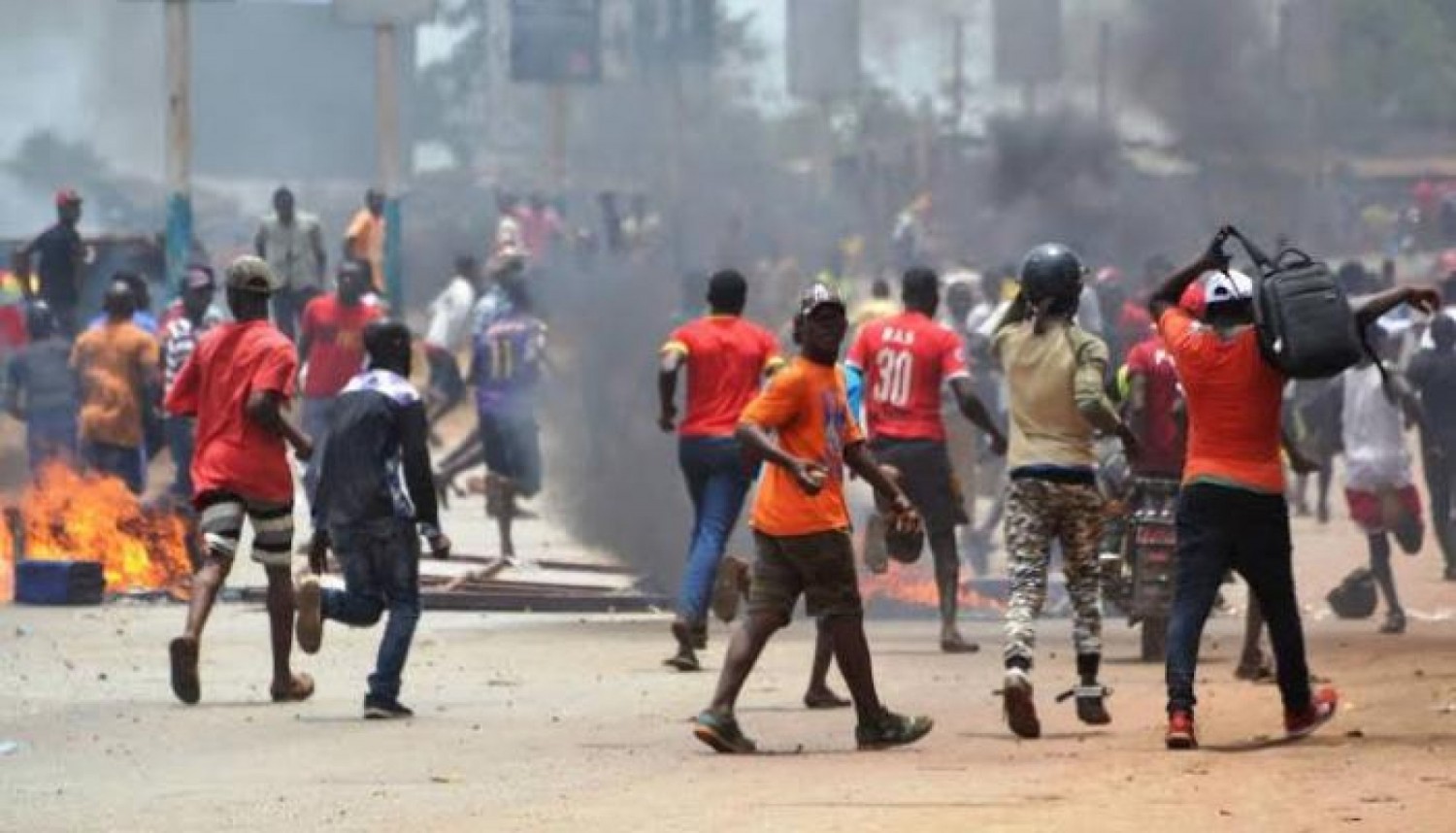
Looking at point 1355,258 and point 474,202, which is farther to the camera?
point 474,202

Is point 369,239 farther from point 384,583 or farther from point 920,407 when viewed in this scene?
point 384,583

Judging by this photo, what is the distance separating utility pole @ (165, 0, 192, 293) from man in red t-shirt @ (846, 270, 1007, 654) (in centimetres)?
1339

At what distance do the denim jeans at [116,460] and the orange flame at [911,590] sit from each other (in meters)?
4.12

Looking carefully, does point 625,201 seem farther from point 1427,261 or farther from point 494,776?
point 494,776

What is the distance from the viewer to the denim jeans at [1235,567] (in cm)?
1159

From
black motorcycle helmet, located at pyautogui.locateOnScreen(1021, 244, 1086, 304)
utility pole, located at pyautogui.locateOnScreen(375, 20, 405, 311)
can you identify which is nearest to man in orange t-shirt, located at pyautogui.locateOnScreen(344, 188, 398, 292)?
utility pole, located at pyautogui.locateOnScreen(375, 20, 405, 311)

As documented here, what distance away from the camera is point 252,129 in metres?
72.8

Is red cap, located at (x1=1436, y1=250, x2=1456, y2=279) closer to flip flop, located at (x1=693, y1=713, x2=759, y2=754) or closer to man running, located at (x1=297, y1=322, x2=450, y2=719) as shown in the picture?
man running, located at (x1=297, y1=322, x2=450, y2=719)

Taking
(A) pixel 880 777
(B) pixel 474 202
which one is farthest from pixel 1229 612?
(B) pixel 474 202

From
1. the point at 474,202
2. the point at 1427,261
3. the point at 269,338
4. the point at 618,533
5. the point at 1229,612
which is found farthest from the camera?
the point at 474,202

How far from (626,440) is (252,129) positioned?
5115 centimetres

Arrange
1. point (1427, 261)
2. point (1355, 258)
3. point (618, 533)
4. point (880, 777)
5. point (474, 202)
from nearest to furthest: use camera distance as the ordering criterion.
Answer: point (880, 777)
point (618, 533)
point (1355, 258)
point (1427, 261)
point (474, 202)

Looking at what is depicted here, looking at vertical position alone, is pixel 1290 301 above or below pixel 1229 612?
above

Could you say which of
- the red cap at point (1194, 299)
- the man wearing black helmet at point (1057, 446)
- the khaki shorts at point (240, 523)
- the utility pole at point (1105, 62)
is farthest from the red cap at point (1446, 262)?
the khaki shorts at point (240, 523)
